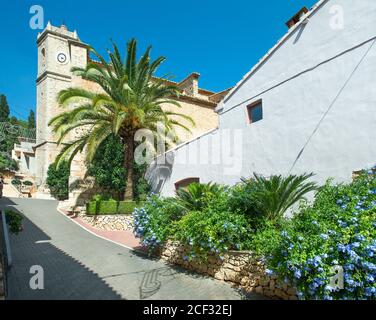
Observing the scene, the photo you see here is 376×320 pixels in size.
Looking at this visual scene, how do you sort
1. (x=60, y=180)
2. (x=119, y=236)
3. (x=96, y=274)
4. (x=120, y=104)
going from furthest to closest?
(x=60, y=180), (x=120, y=104), (x=119, y=236), (x=96, y=274)

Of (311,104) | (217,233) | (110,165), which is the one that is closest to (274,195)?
(217,233)

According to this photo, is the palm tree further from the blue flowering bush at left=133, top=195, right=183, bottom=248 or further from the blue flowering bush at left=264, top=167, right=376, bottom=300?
the blue flowering bush at left=264, top=167, right=376, bottom=300

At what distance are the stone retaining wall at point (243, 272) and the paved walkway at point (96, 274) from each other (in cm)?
25

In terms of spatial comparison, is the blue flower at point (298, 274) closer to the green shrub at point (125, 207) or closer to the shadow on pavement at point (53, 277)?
the shadow on pavement at point (53, 277)

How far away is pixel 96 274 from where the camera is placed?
22.9 ft

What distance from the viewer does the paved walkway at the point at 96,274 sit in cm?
572

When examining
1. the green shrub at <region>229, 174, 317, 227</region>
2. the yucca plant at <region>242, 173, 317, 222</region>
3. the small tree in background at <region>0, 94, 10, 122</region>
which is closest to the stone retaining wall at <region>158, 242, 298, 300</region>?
the green shrub at <region>229, 174, 317, 227</region>

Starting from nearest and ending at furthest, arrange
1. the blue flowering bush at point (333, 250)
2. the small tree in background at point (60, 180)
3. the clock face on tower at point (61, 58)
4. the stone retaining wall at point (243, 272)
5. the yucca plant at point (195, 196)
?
1. the blue flowering bush at point (333, 250)
2. the stone retaining wall at point (243, 272)
3. the yucca plant at point (195, 196)
4. the small tree in background at point (60, 180)
5. the clock face on tower at point (61, 58)

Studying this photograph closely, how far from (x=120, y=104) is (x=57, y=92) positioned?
1557 centimetres

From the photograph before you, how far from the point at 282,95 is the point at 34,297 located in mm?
8574

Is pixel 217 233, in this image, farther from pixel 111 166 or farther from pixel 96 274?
pixel 111 166

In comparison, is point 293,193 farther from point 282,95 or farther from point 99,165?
point 99,165

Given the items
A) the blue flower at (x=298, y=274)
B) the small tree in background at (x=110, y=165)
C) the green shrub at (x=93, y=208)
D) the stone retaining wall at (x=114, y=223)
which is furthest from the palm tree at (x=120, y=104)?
the blue flower at (x=298, y=274)
